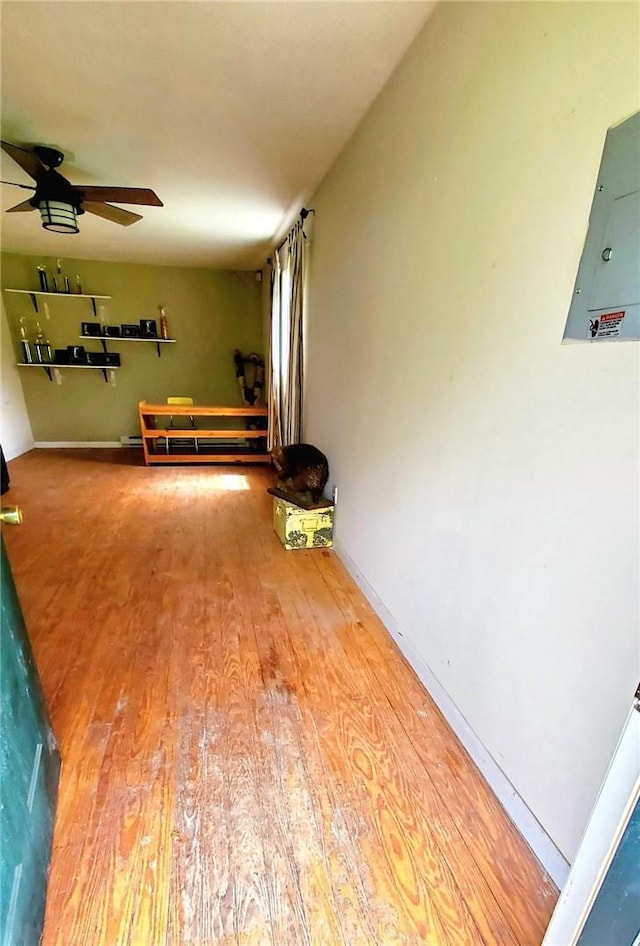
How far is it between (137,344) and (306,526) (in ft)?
14.8

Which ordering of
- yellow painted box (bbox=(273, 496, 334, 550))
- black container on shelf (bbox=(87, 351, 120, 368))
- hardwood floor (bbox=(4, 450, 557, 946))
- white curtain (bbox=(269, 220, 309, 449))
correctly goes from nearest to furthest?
hardwood floor (bbox=(4, 450, 557, 946))
yellow painted box (bbox=(273, 496, 334, 550))
white curtain (bbox=(269, 220, 309, 449))
black container on shelf (bbox=(87, 351, 120, 368))

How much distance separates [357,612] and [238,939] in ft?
4.37

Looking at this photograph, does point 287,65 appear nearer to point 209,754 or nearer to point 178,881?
point 209,754

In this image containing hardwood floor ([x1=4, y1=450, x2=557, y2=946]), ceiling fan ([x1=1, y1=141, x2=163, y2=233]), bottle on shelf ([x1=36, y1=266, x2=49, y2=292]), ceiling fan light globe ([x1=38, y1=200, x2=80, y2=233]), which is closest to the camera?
hardwood floor ([x1=4, y1=450, x2=557, y2=946])

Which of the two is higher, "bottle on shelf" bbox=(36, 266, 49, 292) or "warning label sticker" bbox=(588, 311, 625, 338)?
"bottle on shelf" bbox=(36, 266, 49, 292)

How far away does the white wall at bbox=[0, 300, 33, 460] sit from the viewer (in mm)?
4934

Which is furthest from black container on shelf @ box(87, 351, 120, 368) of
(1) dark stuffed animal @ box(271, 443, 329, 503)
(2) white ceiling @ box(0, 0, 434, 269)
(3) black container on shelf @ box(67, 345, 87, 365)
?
(1) dark stuffed animal @ box(271, 443, 329, 503)

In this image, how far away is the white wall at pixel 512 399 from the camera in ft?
2.89

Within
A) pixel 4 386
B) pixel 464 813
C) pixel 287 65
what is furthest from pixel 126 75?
pixel 4 386

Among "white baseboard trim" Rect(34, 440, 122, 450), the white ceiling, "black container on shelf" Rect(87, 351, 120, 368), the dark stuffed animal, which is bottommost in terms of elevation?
"white baseboard trim" Rect(34, 440, 122, 450)

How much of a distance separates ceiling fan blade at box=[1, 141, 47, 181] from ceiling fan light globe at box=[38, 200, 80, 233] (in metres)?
0.15

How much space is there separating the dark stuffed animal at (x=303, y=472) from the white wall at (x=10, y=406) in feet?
13.2

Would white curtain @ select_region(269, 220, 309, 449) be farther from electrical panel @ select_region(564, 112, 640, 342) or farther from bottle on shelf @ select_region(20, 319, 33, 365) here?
bottle on shelf @ select_region(20, 319, 33, 365)

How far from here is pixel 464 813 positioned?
117 cm
